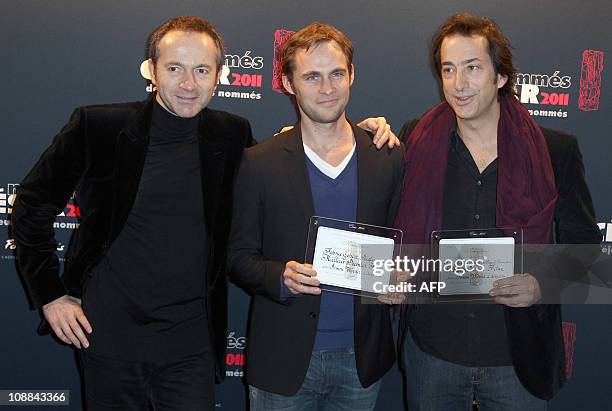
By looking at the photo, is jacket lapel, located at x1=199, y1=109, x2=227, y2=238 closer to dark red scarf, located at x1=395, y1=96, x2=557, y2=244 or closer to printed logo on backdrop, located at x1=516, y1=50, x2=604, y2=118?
dark red scarf, located at x1=395, y1=96, x2=557, y2=244

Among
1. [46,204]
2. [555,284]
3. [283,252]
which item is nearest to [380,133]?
[283,252]

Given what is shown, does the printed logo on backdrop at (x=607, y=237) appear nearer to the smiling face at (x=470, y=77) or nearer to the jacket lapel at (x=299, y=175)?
the smiling face at (x=470, y=77)

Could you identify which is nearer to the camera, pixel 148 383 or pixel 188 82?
pixel 188 82

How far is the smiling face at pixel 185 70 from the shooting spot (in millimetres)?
2172

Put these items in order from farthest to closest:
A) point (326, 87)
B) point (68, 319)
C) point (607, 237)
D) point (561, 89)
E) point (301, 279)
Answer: point (607, 237)
point (561, 89)
point (68, 319)
point (326, 87)
point (301, 279)

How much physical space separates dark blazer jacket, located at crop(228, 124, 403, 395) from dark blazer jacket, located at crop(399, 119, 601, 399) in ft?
0.87

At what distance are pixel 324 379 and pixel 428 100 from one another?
5.79 feet

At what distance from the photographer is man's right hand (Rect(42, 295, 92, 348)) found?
222 centimetres

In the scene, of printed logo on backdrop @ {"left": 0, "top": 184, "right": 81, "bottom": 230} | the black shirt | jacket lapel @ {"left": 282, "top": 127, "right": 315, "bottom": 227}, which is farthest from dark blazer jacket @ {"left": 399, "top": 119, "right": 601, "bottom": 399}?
printed logo on backdrop @ {"left": 0, "top": 184, "right": 81, "bottom": 230}

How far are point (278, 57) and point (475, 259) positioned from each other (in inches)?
65.4

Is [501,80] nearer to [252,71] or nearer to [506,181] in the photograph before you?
[506,181]

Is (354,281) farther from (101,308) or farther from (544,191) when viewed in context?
(101,308)

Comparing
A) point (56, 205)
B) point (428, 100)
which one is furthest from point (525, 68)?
point (56, 205)

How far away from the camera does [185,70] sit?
2184mm
